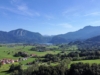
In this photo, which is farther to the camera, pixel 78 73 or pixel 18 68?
pixel 18 68

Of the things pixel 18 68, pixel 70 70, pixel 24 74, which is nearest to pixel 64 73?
pixel 70 70

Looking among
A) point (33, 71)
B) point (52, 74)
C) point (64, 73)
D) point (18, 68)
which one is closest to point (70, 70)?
point (64, 73)

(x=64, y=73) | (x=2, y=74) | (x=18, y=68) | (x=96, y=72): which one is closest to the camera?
(x=96, y=72)

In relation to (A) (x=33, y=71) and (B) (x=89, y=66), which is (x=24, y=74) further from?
(B) (x=89, y=66)

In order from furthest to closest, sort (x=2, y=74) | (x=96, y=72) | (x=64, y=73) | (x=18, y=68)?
(x=18, y=68), (x=2, y=74), (x=64, y=73), (x=96, y=72)

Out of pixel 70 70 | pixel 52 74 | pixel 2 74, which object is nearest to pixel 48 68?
pixel 52 74

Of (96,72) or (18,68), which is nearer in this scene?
(96,72)

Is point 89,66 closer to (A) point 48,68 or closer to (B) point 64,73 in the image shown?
(B) point 64,73

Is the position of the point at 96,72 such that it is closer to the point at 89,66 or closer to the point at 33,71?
the point at 89,66
